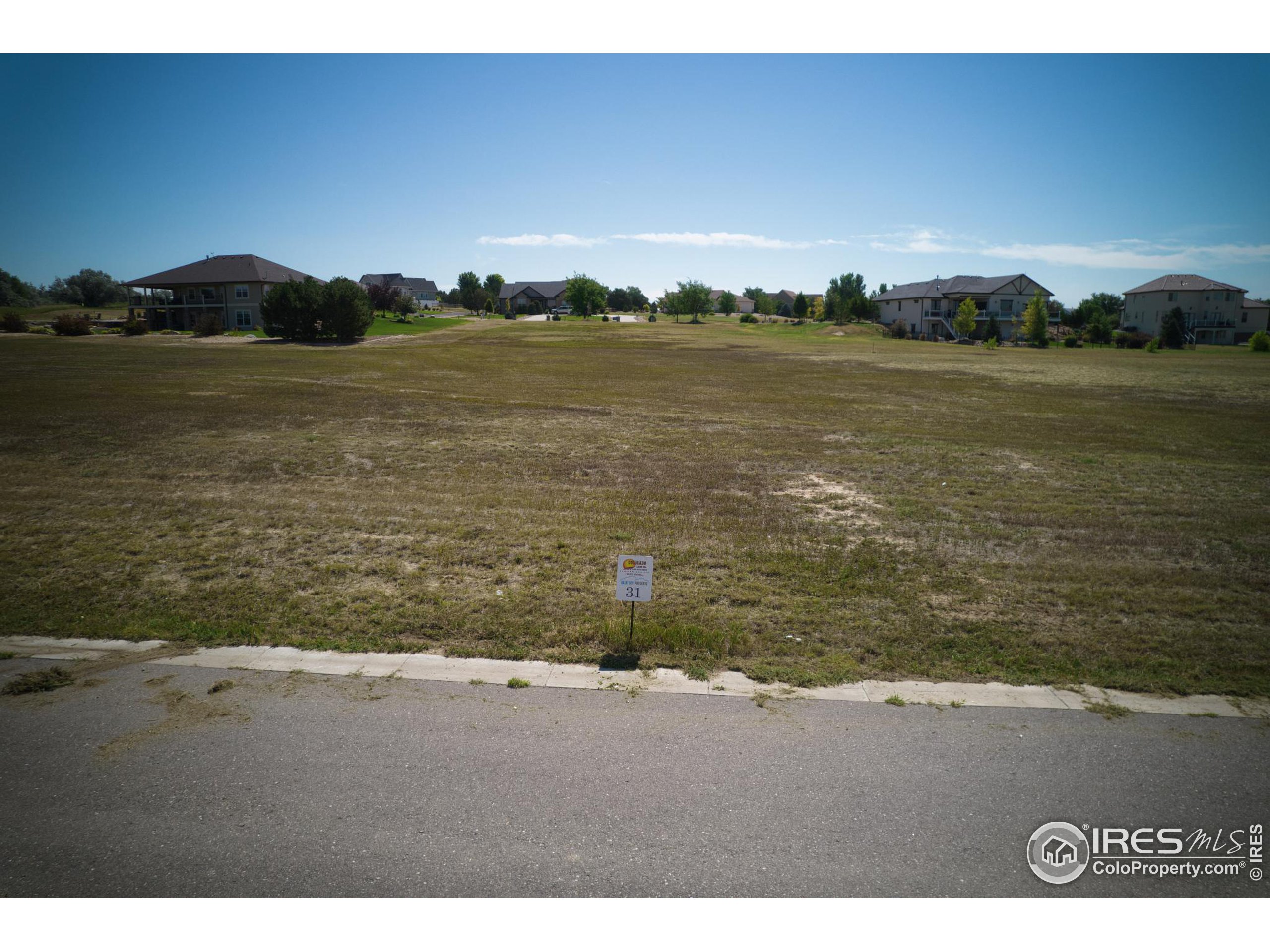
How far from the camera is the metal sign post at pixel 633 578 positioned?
635 centimetres

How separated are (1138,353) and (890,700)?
70.7 meters

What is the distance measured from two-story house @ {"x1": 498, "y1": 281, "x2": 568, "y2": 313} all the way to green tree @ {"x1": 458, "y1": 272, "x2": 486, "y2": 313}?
6.07 metres

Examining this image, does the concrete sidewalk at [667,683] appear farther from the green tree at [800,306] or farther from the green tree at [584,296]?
the green tree at [800,306]

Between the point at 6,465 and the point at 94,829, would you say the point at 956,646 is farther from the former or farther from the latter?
the point at 6,465

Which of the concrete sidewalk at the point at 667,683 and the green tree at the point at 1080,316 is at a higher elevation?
the green tree at the point at 1080,316

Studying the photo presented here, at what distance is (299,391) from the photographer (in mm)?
25516

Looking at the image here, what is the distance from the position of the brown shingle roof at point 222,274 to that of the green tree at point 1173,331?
3636 inches

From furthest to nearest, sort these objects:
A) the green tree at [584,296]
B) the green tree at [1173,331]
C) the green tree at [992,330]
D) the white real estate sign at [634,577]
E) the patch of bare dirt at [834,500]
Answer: the green tree at [584,296] → the green tree at [992,330] → the green tree at [1173,331] → the patch of bare dirt at [834,500] → the white real estate sign at [634,577]

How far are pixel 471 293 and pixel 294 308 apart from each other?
74.2 m

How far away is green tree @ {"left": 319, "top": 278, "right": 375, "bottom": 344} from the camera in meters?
51.8

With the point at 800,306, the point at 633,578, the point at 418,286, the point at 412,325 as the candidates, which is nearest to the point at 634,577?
the point at 633,578

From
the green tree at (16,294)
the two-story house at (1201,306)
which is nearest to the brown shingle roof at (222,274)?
the green tree at (16,294)

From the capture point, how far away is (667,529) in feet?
33.5

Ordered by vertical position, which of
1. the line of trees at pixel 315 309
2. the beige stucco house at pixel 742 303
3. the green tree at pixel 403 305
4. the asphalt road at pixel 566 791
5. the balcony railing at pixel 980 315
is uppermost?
the beige stucco house at pixel 742 303
